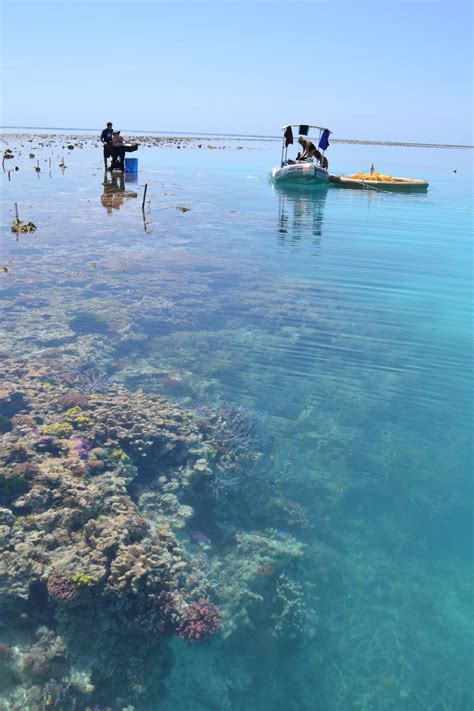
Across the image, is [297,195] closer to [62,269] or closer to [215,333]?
[62,269]

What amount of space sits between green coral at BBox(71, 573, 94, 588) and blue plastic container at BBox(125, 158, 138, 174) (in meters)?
41.1

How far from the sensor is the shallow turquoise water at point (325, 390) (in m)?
5.75

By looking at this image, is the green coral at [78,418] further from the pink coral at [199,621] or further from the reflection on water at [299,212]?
the reflection on water at [299,212]

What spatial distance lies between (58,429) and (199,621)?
4.19 metres

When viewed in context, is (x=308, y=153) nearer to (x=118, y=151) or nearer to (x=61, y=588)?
(x=118, y=151)

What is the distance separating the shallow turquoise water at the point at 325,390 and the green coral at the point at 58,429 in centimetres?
206

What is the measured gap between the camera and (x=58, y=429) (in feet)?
27.8

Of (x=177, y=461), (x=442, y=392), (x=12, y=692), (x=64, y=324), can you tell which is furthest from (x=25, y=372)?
(x=442, y=392)

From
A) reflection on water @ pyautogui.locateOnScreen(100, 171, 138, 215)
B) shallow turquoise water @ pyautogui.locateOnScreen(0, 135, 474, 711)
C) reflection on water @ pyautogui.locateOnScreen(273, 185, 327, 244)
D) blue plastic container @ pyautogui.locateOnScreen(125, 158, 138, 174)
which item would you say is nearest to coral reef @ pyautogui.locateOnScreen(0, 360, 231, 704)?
shallow turquoise water @ pyautogui.locateOnScreen(0, 135, 474, 711)

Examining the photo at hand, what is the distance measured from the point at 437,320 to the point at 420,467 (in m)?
7.38

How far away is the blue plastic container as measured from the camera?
42116 mm

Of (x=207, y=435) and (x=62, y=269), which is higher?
(x=62, y=269)

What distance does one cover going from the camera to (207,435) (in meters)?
8.98

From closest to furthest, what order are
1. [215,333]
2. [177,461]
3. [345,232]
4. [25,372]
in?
[177,461], [25,372], [215,333], [345,232]
